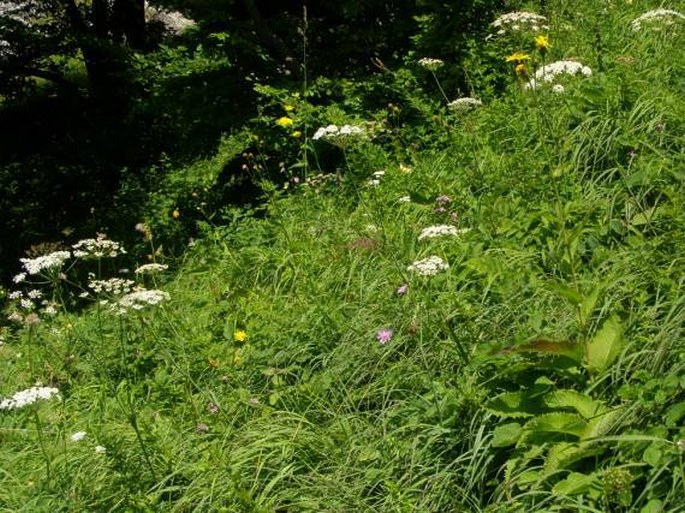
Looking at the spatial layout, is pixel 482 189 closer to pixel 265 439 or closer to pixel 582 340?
pixel 582 340

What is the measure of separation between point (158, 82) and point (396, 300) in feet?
13.7

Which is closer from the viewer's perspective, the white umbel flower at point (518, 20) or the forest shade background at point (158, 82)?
the white umbel flower at point (518, 20)

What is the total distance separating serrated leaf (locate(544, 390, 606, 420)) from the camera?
2.25 metres

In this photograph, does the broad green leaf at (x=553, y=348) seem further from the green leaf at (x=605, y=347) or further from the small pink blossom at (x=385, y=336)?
the small pink blossom at (x=385, y=336)

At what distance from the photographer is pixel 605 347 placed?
7.93 ft

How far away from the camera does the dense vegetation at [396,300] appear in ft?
7.89

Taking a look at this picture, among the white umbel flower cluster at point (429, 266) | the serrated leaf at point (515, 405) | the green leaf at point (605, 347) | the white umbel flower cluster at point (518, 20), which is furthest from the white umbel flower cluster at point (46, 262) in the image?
the white umbel flower cluster at point (518, 20)

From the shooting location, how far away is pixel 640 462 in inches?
82.2

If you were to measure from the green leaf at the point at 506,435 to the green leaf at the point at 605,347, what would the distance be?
1.09ft

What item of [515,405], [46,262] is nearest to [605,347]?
[515,405]

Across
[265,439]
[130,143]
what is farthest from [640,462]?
[130,143]

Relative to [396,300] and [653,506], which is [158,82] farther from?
[653,506]

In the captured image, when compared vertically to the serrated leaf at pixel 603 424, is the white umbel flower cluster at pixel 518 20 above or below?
above

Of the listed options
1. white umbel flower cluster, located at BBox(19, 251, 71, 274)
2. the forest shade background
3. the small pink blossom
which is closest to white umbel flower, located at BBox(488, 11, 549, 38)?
the forest shade background
